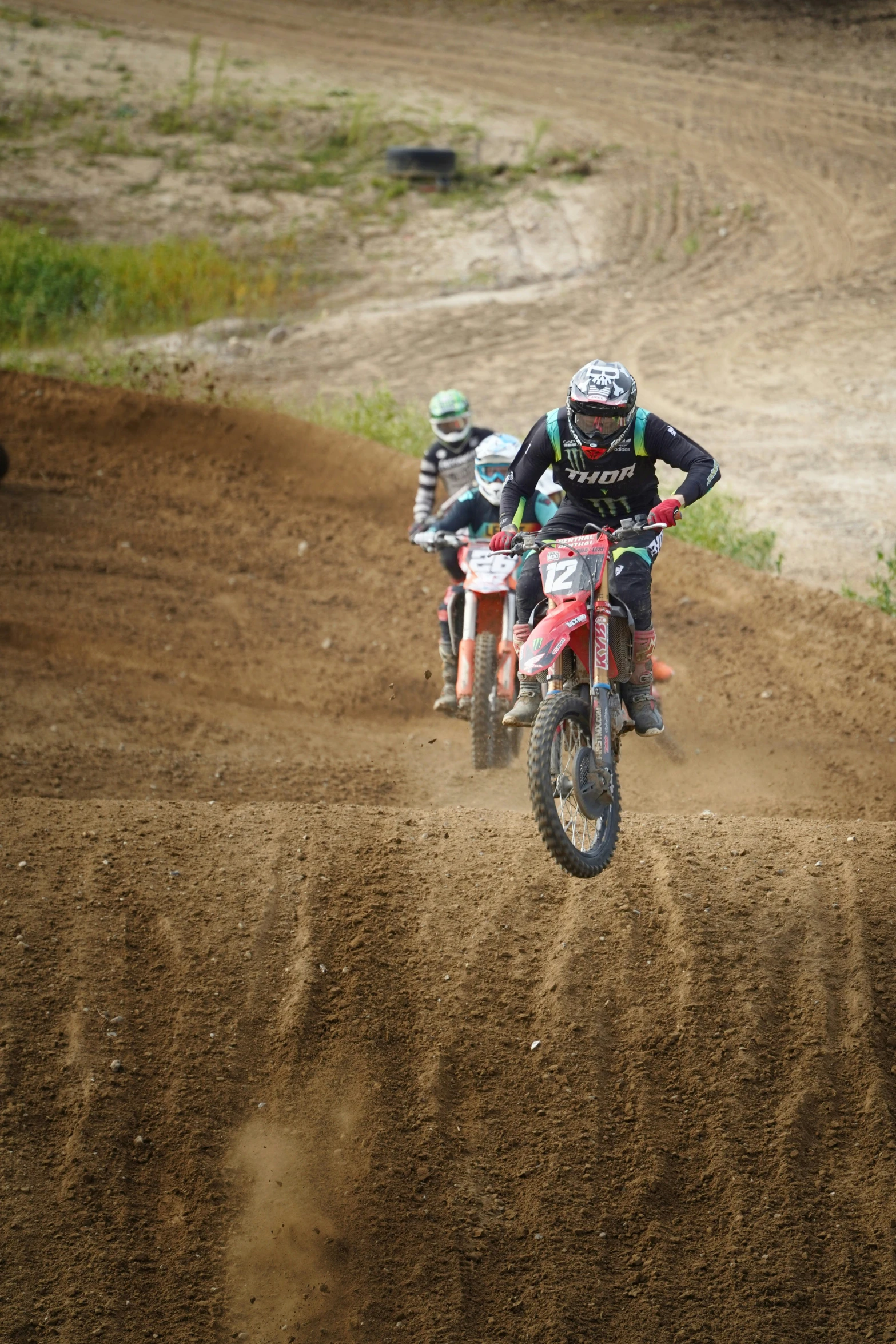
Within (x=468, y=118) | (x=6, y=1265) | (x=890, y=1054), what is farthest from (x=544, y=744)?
(x=468, y=118)

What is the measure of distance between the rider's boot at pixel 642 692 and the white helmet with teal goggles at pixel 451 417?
11.5ft

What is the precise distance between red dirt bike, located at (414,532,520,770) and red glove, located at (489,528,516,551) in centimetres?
193

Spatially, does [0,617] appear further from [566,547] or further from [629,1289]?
[629,1289]

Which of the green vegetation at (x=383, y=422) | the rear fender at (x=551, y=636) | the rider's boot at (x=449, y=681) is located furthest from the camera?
the green vegetation at (x=383, y=422)

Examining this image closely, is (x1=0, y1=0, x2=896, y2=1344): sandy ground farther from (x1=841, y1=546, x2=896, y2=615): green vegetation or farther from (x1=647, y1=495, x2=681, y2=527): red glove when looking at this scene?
(x1=647, y1=495, x2=681, y2=527): red glove

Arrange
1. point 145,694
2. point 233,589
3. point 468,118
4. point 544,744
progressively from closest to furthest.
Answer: point 544,744 < point 145,694 < point 233,589 < point 468,118

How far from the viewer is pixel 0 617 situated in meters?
12.0

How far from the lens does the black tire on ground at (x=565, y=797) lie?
18.1 ft

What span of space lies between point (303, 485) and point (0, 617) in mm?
4602

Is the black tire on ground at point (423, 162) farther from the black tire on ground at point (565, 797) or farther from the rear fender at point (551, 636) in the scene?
the black tire on ground at point (565, 797)

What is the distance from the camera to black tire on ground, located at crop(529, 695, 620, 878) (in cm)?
552

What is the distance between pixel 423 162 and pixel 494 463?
61.7 feet

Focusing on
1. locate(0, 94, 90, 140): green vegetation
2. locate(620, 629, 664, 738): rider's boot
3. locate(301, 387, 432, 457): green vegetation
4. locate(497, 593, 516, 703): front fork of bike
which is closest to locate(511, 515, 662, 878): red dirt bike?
locate(620, 629, 664, 738): rider's boot

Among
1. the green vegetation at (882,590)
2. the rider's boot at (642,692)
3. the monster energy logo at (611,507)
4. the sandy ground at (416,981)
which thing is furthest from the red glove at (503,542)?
the green vegetation at (882,590)
